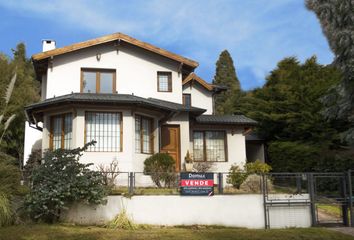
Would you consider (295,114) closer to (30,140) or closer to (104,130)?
(104,130)

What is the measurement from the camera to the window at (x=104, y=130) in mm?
17719

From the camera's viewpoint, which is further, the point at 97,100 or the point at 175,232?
the point at 97,100

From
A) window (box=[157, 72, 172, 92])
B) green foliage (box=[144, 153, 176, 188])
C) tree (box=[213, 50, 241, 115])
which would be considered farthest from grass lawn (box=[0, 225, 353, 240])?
tree (box=[213, 50, 241, 115])

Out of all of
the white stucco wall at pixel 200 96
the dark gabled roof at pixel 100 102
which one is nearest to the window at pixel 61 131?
the dark gabled roof at pixel 100 102

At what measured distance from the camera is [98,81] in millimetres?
20328

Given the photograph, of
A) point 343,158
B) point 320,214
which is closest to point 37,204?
point 320,214

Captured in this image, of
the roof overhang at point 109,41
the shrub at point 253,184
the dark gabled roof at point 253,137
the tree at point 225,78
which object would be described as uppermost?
the tree at point 225,78

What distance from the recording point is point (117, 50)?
20797mm

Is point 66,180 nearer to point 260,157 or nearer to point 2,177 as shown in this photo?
point 2,177

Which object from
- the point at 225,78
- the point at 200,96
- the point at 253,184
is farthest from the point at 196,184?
the point at 225,78

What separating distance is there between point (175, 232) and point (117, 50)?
1188 centimetres

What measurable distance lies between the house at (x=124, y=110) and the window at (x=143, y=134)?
5 centimetres

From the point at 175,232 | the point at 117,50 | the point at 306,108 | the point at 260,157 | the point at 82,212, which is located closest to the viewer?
the point at 175,232

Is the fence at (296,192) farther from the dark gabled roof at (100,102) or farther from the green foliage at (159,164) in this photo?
the dark gabled roof at (100,102)
